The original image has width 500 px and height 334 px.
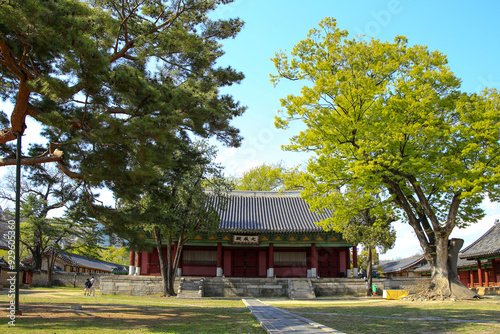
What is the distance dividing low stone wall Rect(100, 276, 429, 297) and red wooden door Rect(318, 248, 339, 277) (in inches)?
155

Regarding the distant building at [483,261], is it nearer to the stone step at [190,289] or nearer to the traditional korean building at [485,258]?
the traditional korean building at [485,258]

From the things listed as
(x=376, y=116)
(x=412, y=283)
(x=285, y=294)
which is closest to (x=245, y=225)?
(x=285, y=294)

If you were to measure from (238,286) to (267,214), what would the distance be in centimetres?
690

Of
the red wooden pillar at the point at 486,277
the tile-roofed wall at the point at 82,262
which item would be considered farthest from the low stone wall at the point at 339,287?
the tile-roofed wall at the point at 82,262

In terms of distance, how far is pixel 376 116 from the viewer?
13.8 m

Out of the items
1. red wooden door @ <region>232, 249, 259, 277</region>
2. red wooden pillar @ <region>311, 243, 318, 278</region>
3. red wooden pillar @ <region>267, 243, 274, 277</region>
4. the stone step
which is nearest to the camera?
the stone step

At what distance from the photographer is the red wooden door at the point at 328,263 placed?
84.5 feet

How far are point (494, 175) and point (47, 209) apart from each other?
1200 inches

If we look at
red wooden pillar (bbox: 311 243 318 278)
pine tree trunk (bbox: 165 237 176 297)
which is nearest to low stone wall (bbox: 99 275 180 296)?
pine tree trunk (bbox: 165 237 176 297)

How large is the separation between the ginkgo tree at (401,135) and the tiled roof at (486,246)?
1105 centimetres

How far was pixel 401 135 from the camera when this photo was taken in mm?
12922

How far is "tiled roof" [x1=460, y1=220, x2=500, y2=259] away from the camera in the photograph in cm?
2366

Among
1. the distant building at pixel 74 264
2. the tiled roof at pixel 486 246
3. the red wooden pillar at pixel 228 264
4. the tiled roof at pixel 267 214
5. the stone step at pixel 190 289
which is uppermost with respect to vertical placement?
the tiled roof at pixel 267 214

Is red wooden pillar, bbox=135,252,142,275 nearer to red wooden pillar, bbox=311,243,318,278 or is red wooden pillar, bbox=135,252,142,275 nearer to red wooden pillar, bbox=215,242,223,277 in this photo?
red wooden pillar, bbox=215,242,223,277
